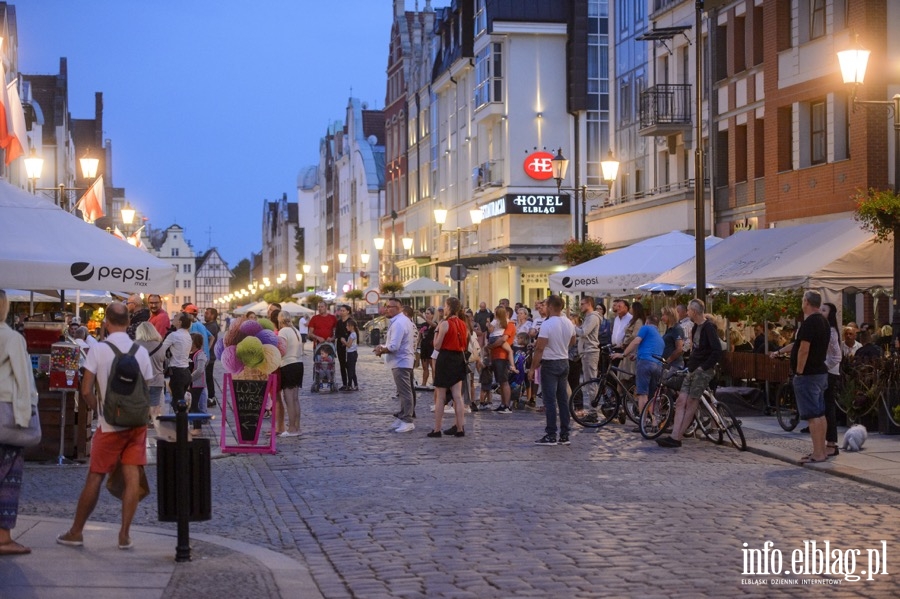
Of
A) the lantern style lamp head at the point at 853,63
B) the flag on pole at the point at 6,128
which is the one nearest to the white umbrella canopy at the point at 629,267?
the lantern style lamp head at the point at 853,63

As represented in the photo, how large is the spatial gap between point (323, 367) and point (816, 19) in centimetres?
1361

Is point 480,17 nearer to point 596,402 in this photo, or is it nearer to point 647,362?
point 596,402

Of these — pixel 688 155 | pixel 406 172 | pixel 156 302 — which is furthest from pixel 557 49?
pixel 156 302

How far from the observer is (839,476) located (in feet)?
45.2

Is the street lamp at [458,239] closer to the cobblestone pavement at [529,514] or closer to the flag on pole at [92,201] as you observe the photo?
the flag on pole at [92,201]

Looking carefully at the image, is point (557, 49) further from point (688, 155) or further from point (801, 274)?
point (801, 274)

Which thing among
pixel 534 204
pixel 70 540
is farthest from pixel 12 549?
pixel 534 204

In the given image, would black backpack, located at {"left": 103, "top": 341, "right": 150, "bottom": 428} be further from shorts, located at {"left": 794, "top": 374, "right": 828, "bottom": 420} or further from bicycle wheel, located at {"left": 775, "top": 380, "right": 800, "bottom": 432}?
bicycle wheel, located at {"left": 775, "top": 380, "right": 800, "bottom": 432}

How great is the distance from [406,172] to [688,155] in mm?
44921

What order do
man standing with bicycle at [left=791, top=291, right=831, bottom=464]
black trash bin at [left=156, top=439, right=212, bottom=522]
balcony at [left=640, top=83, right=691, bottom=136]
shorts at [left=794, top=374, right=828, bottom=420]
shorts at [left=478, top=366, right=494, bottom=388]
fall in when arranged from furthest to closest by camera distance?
balcony at [left=640, top=83, right=691, bottom=136] < shorts at [left=478, top=366, right=494, bottom=388] < shorts at [left=794, top=374, right=828, bottom=420] < man standing with bicycle at [left=791, top=291, right=831, bottom=464] < black trash bin at [left=156, top=439, right=212, bottom=522]

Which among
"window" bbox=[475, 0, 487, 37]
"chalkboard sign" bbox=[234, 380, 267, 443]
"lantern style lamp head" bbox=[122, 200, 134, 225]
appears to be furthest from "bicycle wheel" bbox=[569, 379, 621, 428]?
"window" bbox=[475, 0, 487, 37]

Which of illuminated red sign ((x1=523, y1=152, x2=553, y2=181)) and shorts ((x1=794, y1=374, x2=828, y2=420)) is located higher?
illuminated red sign ((x1=523, y1=152, x2=553, y2=181))

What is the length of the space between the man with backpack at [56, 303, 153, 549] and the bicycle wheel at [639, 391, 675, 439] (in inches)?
364

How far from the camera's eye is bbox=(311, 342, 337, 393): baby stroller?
97.1ft
